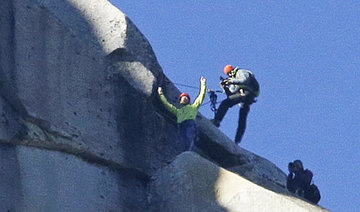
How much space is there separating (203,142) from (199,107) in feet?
2.97

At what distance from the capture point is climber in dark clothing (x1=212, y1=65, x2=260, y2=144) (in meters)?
28.0

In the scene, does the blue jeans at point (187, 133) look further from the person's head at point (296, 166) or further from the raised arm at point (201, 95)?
the person's head at point (296, 166)

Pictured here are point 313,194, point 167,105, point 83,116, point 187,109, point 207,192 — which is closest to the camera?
point 207,192

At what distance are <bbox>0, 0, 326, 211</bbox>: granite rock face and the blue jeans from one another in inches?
7.0

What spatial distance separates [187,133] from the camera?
26.3 m

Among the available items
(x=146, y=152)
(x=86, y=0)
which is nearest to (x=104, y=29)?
(x=86, y=0)

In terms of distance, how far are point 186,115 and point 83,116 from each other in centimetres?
196

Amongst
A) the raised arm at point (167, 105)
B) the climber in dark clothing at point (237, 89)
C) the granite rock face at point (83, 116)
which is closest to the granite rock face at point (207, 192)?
the granite rock face at point (83, 116)

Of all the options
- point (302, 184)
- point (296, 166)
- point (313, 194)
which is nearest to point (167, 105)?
point (296, 166)

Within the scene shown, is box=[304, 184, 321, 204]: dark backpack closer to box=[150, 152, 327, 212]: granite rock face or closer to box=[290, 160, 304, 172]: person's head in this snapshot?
box=[290, 160, 304, 172]: person's head

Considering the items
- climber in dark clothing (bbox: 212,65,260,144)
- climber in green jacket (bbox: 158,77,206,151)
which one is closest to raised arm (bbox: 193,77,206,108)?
climber in green jacket (bbox: 158,77,206,151)

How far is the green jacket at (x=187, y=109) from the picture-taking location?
26391mm

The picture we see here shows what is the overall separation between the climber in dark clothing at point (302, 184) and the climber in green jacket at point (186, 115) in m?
1.80

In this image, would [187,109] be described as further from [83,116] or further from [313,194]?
[313,194]
